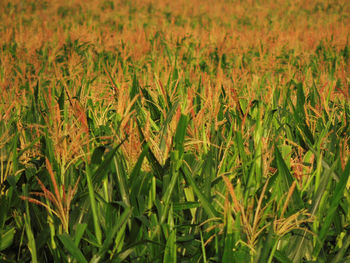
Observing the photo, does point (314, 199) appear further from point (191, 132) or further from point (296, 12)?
point (296, 12)

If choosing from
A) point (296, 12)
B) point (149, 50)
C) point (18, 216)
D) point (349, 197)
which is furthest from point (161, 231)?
point (296, 12)

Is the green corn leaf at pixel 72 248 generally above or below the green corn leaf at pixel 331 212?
below

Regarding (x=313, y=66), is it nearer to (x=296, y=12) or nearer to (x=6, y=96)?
(x=6, y=96)

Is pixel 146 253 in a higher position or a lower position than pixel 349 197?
lower

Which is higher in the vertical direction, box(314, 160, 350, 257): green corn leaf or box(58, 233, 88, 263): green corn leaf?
box(314, 160, 350, 257): green corn leaf

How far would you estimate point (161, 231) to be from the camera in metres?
0.99

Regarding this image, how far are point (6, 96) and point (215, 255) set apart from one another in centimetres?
160

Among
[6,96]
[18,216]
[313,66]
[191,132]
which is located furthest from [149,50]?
[18,216]

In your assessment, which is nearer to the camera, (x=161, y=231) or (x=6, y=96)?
(x=161, y=231)

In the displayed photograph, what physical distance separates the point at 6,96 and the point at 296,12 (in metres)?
8.57

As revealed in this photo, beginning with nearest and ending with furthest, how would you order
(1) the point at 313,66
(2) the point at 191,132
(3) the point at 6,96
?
1. (2) the point at 191,132
2. (3) the point at 6,96
3. (1) the point at 313,66

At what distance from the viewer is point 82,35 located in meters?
4.53

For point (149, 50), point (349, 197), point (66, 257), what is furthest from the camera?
point (149, 50)

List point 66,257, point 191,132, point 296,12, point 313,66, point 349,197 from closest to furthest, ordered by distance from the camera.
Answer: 1. point 66,257
2. point 349,197
3. point 191,132
4. point 313,66
5. point 296,12
